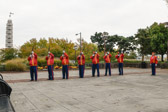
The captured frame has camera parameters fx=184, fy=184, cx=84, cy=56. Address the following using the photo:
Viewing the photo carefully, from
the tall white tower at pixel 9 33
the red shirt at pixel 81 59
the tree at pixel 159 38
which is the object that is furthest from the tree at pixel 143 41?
the tall white tower at pixel 9 33

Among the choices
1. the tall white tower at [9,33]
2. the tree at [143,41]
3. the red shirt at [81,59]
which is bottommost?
the red shirt at [81,59]

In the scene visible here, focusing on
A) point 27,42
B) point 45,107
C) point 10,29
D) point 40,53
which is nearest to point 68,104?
point 45,107

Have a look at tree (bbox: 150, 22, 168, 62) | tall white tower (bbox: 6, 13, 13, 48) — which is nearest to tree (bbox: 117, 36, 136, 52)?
tree (bbox: 150, 22, 168, 62)

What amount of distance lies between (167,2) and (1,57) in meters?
22.3

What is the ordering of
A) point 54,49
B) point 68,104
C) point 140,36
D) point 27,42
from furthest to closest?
point 27,42 < point 54,49 < point 140,36 < point 68,104

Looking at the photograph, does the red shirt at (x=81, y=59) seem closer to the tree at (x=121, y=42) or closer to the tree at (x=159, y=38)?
the tree at (x=159, y=38)

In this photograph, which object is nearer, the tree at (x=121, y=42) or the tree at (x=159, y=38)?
the tree at (x=159, y=38)

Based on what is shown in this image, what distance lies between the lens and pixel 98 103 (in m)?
5.12

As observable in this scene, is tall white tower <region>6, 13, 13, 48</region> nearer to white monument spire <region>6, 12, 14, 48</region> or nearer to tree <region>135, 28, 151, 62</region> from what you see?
white monument spire <region>6, 12, 14, 48</region>

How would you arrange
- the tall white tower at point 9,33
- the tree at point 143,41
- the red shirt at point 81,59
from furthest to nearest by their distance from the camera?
the tall white tower at point 9,33 → the tree at point 143,41 → the red shirt at point 81,59

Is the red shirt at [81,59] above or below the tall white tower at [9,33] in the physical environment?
below

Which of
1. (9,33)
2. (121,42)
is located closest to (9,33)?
(9,33)

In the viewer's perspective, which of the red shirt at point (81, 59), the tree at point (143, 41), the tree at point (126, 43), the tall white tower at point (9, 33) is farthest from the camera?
the tall white tower at point (9, 33)

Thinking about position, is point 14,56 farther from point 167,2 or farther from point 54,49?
point 167,2
